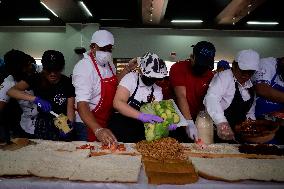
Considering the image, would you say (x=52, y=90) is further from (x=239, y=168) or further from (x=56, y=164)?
(x=239, y=168)

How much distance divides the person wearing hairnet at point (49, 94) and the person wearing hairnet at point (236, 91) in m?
1.20

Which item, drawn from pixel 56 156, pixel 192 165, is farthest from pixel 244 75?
pixel 56 156

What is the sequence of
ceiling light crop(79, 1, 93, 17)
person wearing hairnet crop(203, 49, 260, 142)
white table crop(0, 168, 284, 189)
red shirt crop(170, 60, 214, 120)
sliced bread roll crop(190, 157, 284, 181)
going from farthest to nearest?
1. ceiling light crop(79, 1, 93, 17)
2. red shirt crop(170, 60, 214, 120)
3. person wearing hairnet crop(203, 49, 260, 142)
4. sliced bread roll crop(190, 157, 284, 181)
5. white table crop(0, 168, 284, 189)

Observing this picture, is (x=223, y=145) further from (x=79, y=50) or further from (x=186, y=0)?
(x=79, y=50)

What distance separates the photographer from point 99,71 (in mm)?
2619

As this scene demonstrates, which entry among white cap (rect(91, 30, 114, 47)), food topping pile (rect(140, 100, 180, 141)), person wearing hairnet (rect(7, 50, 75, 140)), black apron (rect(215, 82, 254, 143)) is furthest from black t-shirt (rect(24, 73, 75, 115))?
black apron (rect(215, 82, 254, 143))

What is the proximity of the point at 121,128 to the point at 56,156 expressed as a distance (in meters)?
0.82

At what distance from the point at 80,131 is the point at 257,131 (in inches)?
58.2

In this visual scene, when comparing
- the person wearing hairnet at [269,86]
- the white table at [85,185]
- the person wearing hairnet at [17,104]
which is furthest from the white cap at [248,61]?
the person wearing hairnet at [17,104]

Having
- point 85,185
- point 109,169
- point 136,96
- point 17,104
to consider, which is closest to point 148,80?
point 136,96

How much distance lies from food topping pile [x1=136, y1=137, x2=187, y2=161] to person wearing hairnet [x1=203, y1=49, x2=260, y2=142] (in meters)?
0.53

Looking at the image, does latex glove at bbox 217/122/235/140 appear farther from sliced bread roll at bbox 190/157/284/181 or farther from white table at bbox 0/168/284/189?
white table at bbox 0/168/284/189

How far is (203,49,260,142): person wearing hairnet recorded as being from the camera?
2.40 meters

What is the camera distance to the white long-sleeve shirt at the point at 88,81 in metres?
2.43
